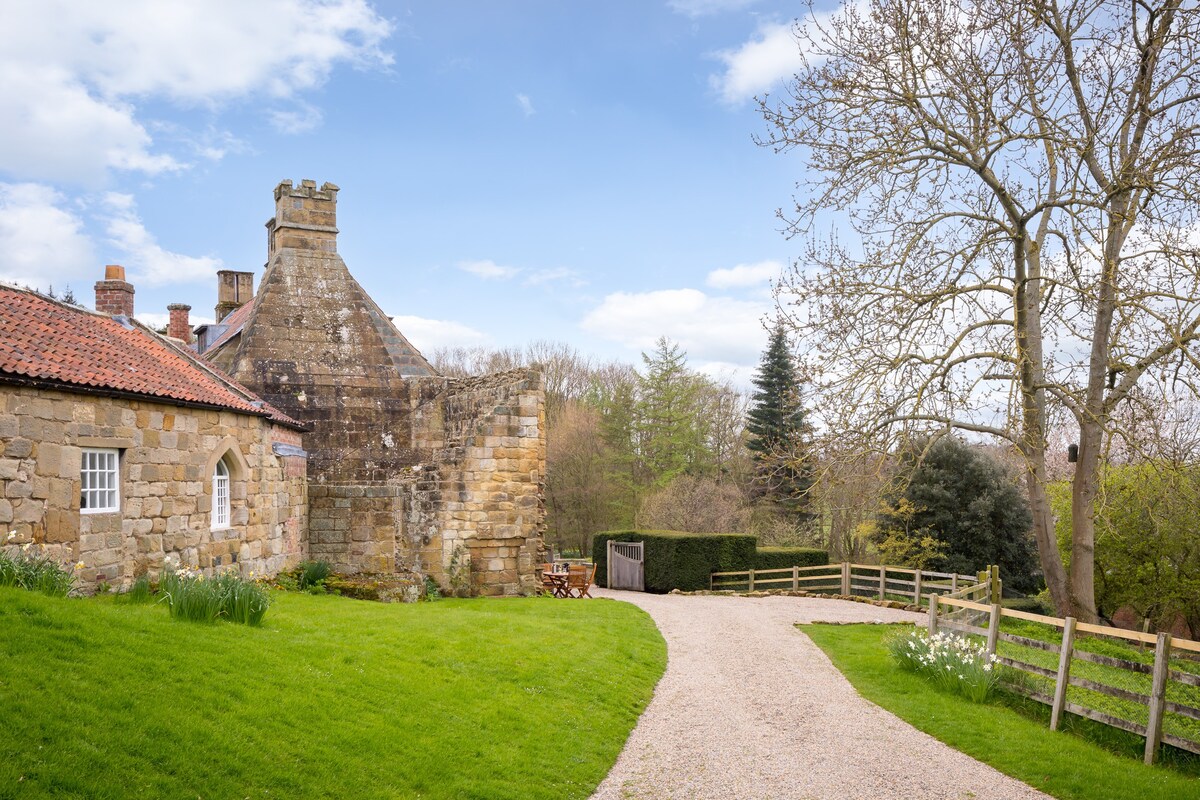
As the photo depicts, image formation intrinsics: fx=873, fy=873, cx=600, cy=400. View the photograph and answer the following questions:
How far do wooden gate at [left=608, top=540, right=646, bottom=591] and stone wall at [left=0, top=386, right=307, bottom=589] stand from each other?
525 inches

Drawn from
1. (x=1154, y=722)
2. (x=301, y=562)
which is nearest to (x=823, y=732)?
(x=1154, y=722)

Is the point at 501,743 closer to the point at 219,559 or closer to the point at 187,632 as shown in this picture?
the point at 187,632

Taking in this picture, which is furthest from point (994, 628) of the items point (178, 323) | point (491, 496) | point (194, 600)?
point (178, 323)

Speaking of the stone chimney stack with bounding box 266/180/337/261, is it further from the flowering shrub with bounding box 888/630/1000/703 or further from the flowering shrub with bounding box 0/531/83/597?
the flowering shrub with bounding box 888/630/1000/703

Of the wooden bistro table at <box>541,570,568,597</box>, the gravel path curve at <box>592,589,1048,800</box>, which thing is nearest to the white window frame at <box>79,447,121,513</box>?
the gravel path curve at <box>592,589,1048,800</box>

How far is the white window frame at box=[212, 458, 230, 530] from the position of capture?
14.3 metres

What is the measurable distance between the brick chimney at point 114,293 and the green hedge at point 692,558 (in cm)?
1640

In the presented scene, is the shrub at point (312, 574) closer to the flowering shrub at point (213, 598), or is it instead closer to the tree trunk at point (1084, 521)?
the flowering shrub at point (213, 598)

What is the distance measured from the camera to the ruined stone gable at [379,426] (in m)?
18.4

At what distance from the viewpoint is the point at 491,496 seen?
61.3ft

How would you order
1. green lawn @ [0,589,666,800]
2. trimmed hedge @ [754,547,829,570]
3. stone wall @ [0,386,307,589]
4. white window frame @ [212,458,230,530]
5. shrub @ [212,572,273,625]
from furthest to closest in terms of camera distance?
trimmed hedge @ [754,547,829,570], white window frame @ [212,458,230,530], stone wall @ [0,386,307,589], shrub @ [212,572,273,625], green lawn @ [0,589,666,800]

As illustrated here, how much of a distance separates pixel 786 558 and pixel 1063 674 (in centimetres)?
1850

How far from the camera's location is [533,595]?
19.1 m

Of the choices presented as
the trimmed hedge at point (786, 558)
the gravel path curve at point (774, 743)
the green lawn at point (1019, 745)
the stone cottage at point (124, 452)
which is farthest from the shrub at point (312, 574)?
the trimmed hedge at point (786, 558)
